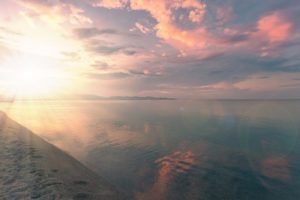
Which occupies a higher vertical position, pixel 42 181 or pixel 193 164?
pixel 42 181

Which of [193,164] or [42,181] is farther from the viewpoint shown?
[193,164]

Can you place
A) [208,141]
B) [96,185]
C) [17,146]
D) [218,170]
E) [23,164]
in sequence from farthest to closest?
[208,141], [17,146], [218,170], [23,164], [96,185]

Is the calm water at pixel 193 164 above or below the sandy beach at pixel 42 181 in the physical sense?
below

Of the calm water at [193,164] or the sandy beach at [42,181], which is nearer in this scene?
the sandy beach at [42,181]

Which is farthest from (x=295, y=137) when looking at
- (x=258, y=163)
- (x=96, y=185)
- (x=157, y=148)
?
(x=96, y=185)

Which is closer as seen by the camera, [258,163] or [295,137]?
[258,163]

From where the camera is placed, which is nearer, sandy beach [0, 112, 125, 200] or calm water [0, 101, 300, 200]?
sandy beach [0, 112, 125, 200]

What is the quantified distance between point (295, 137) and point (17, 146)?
57.9 m

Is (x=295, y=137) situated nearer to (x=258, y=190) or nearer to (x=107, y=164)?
(x=258, y=190)

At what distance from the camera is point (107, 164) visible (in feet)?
97.5

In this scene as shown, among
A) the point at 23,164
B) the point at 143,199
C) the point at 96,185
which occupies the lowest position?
the point at 143,199

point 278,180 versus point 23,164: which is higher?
point 23,164

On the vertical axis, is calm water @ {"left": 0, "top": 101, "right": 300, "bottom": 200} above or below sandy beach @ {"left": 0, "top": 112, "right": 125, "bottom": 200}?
below

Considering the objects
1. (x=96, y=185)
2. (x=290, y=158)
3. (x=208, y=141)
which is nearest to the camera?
(x=96, y=185)
